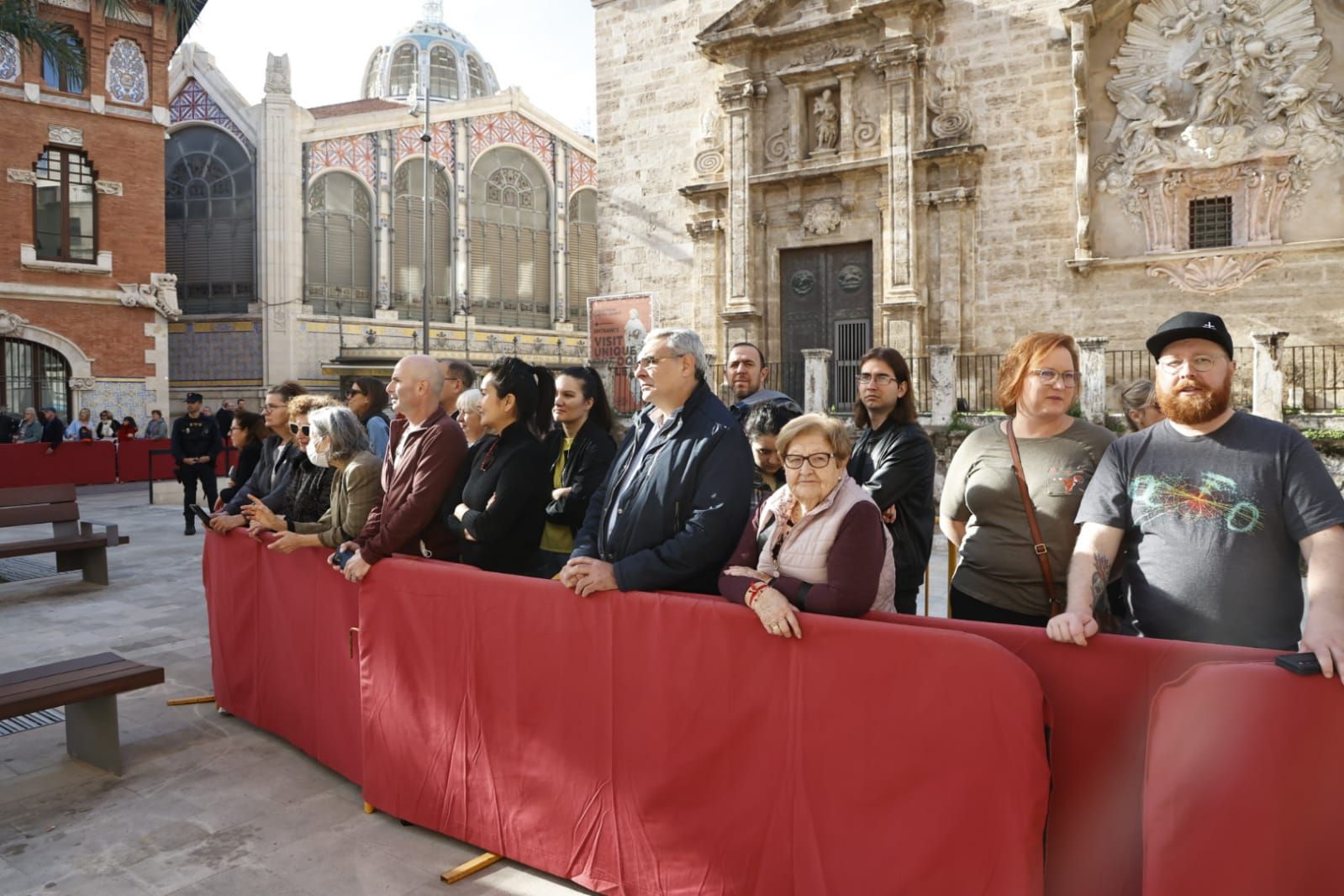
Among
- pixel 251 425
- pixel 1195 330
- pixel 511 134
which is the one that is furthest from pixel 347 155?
pixel 1195 330

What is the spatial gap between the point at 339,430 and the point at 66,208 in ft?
71.1

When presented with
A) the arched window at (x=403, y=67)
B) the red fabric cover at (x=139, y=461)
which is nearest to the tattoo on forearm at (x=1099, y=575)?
the red fabric cover at (x=139, y=461)

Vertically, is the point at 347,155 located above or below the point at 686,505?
above

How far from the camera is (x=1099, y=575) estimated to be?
260cm

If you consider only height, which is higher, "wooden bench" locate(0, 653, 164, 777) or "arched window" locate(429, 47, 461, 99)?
"arched window" locate(429, 47, 461, 99)

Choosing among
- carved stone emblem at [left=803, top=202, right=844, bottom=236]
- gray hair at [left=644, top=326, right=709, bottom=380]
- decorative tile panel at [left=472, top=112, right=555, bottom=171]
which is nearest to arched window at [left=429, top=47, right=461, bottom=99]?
decorative tile panel at [left=472, top=112, right=555, bottom=171]

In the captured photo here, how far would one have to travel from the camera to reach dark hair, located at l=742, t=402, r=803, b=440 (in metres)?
4.10

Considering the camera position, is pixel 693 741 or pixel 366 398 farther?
pixel 366 398

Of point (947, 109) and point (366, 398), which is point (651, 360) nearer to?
point (366, 398)

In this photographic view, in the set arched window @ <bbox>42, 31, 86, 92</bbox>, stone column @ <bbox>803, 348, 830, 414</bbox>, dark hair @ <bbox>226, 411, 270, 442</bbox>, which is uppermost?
arched window @ <bbox>42, 31, 86, 92</bbox>

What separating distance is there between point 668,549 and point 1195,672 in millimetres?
1590

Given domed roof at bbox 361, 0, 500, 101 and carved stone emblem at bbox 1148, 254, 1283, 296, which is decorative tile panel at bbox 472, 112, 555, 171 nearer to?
domed roof at bbox 361, 0, 500, 101

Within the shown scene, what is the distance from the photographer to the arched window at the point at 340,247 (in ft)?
89.4

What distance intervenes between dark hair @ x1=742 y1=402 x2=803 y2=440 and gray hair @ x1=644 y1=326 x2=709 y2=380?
772 millimetres
